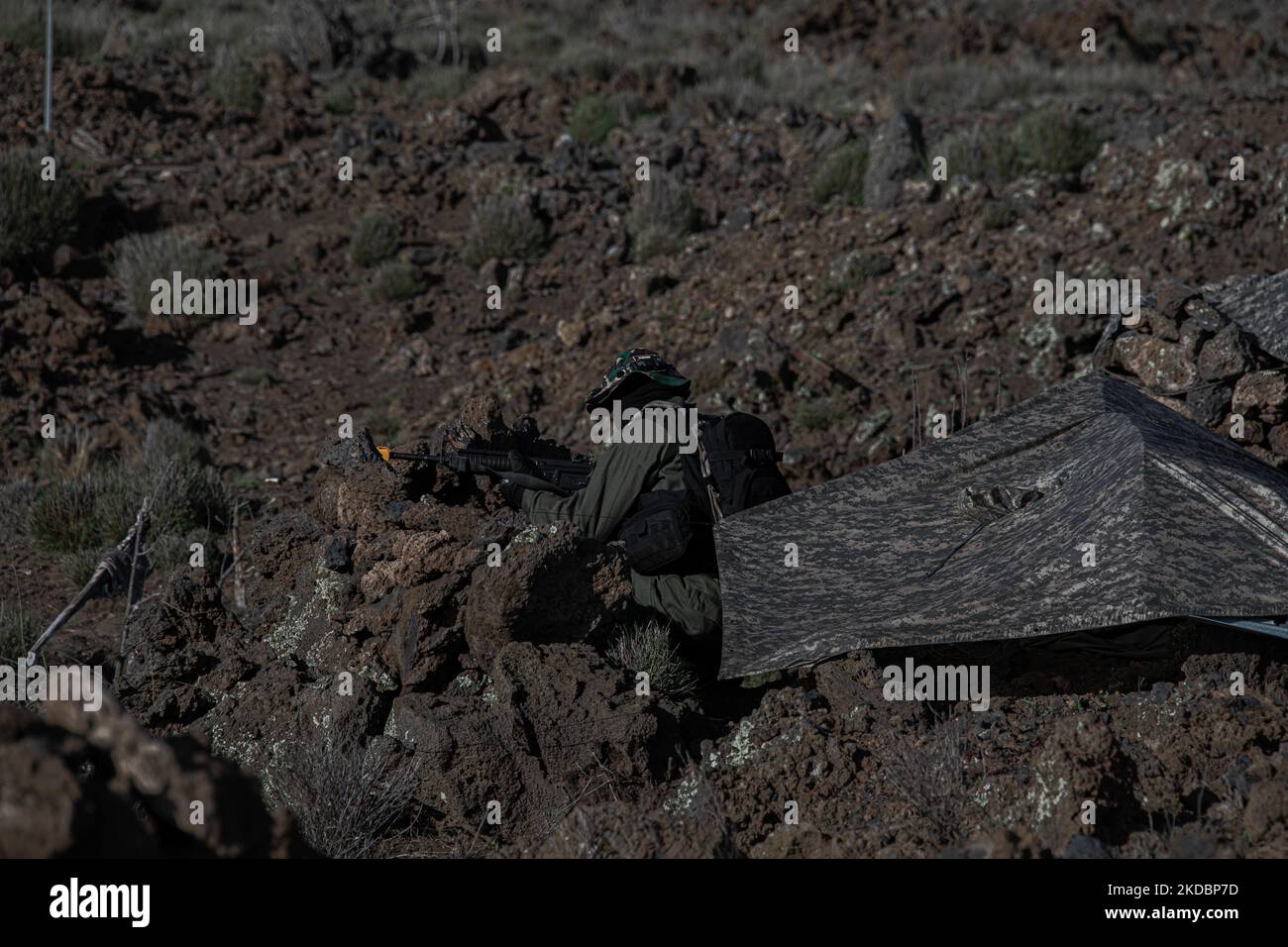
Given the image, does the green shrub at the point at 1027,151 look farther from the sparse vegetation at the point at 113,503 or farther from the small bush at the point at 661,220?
the sparse vegetation at the point at 113,503

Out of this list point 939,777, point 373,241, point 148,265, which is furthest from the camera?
point 373,241

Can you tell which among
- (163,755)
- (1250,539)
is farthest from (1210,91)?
(163,755)

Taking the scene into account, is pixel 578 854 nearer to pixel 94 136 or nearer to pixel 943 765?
pixel 943 765

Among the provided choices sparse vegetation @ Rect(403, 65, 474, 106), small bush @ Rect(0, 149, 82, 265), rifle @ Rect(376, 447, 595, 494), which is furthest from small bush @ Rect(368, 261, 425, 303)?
rifle @ Rect(376, 447, 595, 494)

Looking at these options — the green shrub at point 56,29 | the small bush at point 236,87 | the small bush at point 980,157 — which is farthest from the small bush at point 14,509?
the green shrub at point 56,29

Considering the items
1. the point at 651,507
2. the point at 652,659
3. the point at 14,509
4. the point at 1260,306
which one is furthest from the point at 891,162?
the point at 14,509

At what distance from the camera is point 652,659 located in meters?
4.63

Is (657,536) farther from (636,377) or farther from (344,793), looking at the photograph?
(344,793)

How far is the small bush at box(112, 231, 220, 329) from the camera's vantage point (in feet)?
34.1

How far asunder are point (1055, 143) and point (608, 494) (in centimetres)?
691

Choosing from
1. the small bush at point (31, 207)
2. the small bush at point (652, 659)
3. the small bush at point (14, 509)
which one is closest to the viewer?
the small bush at point (652, 659)

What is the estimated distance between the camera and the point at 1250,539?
4121mm

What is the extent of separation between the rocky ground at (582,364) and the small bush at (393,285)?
54mm

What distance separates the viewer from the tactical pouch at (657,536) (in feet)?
15.9
